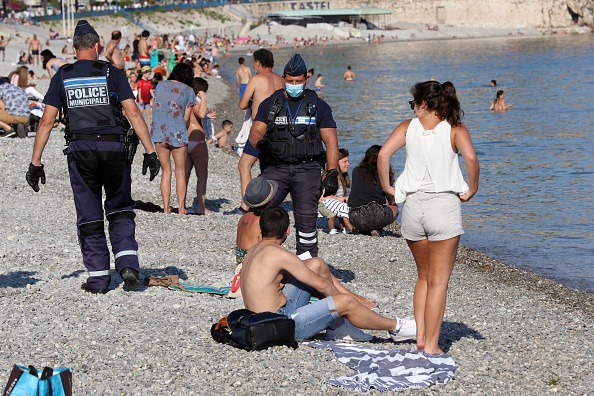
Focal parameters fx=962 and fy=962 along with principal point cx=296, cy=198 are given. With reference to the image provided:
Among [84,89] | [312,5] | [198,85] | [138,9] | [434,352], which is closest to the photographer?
[434,352]

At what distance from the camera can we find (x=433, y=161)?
598 cm

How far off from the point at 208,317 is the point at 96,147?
1.53m

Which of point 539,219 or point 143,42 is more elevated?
point 143,42

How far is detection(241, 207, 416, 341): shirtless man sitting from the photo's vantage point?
6441mm

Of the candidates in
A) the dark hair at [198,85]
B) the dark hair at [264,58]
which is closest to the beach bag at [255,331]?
the dark hair at [264,58]

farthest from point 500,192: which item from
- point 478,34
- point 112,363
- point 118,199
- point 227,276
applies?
point 478,34

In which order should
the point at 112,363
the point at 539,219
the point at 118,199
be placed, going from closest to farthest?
the point at 112,363, the point at 118,199, the point at 539,219

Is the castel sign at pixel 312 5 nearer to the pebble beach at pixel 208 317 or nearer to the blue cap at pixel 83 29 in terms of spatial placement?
the pebble beach at pixel 208 317

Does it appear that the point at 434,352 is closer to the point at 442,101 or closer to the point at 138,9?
the point at 442,101

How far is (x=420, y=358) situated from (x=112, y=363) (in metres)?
1.93

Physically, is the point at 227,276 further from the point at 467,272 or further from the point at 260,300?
the point at 467,272

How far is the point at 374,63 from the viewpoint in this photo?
209 ft

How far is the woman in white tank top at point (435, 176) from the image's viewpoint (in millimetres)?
5953

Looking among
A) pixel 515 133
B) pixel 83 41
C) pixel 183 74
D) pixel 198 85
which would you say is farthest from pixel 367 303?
pixel 515 133
